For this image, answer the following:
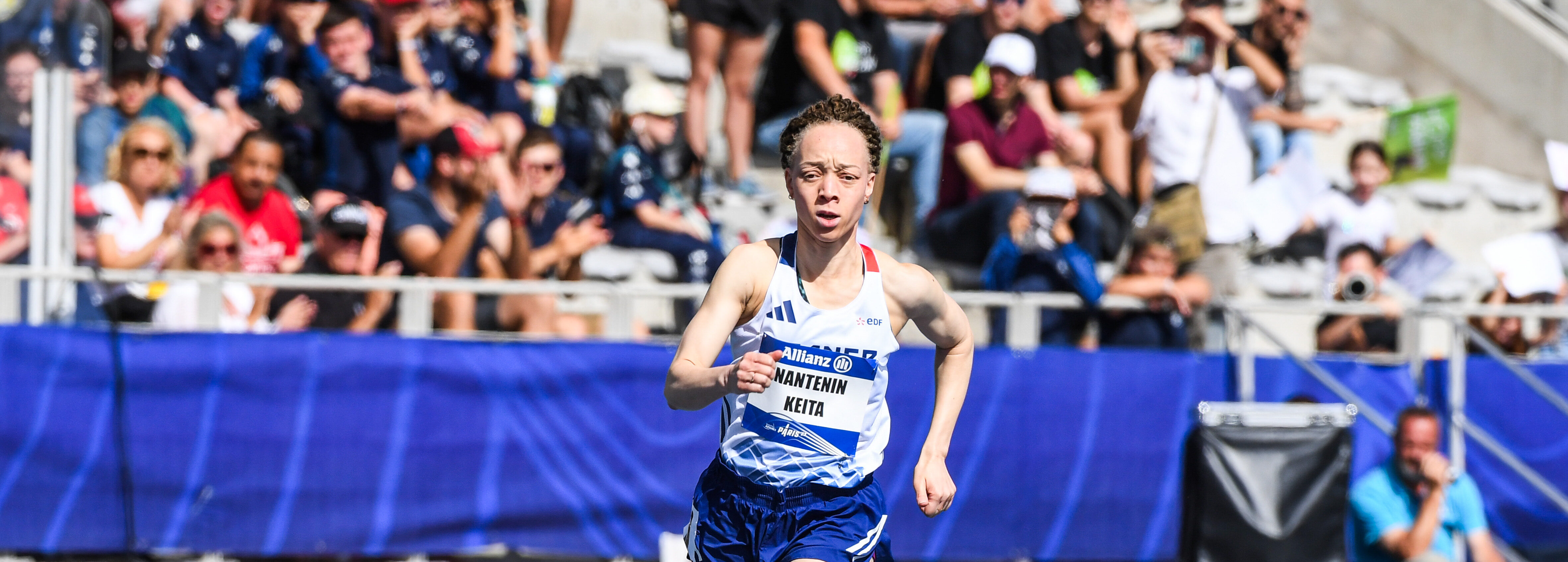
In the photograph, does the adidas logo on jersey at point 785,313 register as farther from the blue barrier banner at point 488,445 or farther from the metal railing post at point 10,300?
the metal railing post at point 10,300

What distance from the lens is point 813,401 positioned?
4.18 metres

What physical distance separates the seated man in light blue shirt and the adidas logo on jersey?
4896mm

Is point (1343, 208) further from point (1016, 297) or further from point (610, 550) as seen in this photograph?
point (610, 550)

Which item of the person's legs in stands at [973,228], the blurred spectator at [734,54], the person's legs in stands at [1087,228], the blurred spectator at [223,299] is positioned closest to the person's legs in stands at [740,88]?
the blurred spectator at [734,54]

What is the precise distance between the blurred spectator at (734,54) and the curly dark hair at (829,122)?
5303mm

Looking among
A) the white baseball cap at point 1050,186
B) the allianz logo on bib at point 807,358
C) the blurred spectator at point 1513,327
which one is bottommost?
the blurred spectator at point 1513,327

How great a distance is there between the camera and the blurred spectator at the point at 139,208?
734cm

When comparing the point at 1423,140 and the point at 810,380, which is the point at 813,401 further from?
the point at 1423,140

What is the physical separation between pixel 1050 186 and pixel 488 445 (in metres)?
3.25

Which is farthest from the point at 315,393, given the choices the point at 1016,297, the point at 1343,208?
the point at 1343,208

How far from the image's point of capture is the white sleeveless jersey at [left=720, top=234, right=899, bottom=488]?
13.5ft

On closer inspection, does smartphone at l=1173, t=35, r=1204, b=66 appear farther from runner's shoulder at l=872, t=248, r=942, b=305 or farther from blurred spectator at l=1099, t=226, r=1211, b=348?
runner's shoulder at l=872, t=248, r=942, b=305

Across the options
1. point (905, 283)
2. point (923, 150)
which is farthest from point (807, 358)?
point (923, 150)

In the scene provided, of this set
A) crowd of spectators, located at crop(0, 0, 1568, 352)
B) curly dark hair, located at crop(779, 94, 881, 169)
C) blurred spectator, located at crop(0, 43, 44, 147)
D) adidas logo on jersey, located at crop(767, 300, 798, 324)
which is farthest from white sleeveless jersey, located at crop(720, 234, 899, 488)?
blurred spectator, located at crop(0, 43, 44, 147)
